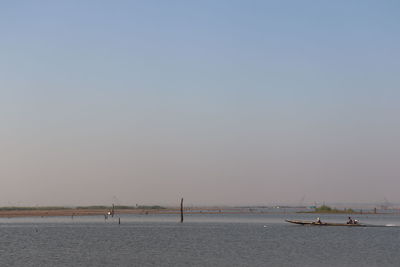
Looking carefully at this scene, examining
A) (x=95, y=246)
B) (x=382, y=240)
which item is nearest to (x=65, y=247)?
(x=95, y=246)

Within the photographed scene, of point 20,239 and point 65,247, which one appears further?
point 20,239

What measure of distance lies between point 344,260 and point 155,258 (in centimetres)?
1331

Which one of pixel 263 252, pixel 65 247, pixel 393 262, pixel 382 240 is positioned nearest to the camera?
pixel 393 262

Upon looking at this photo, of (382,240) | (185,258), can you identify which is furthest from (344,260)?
(382,240)

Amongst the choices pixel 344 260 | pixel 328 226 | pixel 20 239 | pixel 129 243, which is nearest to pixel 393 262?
pixel 344 260

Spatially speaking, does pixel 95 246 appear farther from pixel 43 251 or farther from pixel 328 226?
pixel 328 226

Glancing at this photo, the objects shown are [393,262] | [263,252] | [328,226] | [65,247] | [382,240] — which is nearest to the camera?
[393,262]

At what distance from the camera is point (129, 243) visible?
55.3m

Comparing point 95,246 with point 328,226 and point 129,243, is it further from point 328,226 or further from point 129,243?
point 328,226

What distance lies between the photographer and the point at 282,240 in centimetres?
5834

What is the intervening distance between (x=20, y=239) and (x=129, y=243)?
13.8 meters

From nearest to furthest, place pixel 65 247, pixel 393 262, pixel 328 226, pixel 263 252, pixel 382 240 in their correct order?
pixel 393 262 < pixel 263 252 < pixel 65 247 < pixel 382 240 < pixel 328 226

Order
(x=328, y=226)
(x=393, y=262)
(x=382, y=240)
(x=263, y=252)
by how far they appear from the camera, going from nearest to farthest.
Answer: (x=393, y=262), (x=263, y=252), (x=382, y=240), (x=328, y=226)

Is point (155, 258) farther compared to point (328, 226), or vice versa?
point (328, 226)
